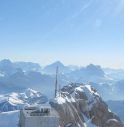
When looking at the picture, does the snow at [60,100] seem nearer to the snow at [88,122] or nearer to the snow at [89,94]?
the snow at [88,122]

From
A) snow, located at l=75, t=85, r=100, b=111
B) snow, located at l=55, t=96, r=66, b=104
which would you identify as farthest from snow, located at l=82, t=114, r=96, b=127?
snow, located at l=55, t=96, r=66, b=104

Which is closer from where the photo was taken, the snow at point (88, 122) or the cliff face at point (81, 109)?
the cliff face at point (81, 109)

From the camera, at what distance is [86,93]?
172 m

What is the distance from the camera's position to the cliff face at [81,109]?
5320 inches

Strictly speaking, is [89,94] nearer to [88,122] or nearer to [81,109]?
[81,109]

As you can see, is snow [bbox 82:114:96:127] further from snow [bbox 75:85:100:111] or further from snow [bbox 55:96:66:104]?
snow [bbox 55:96:66:104]

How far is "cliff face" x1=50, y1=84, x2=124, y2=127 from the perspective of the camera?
443 feet

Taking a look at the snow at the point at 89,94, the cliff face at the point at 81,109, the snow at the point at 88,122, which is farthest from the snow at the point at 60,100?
the snow at the point at 89,94

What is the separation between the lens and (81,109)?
157 m

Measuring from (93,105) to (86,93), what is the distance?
7802 millimetres

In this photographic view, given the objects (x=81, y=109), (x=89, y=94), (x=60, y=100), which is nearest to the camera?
(x=60, y=100)

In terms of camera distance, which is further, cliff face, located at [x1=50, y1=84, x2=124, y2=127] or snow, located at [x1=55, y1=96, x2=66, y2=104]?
snow, located at [x1=55, y1=96, x2=66, y2=104]

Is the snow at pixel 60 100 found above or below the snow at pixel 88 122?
above

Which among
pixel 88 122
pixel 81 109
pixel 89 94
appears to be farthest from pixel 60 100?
pixel 89 94
